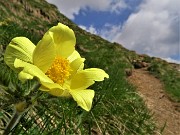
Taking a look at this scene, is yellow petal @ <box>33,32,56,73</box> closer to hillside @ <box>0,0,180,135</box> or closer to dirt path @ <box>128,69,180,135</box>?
hillside @ <box>0,0,180,135</box>

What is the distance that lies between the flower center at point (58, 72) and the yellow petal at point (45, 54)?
4 cm

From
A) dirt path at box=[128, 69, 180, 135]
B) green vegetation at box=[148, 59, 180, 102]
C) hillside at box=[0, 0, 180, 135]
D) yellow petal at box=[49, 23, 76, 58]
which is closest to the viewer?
hillside at box=[0, 0, 180, 135]

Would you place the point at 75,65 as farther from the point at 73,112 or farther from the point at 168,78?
the point at 168,78

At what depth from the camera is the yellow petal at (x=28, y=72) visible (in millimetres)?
1516

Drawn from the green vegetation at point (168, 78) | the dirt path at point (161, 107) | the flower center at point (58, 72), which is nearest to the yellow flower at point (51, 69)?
the flower center at point (58, 72)

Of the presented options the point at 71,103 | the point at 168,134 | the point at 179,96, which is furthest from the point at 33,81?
the point at 179,96

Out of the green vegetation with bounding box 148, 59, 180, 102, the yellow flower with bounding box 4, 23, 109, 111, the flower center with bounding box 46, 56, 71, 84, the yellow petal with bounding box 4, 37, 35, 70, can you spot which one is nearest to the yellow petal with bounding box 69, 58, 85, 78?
the yellow flower with bounding box 4, 23, 109, 111

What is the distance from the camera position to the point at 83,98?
1685 millimetres

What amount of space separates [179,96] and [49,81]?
53.1ft

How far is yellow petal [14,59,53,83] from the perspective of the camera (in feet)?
4.97

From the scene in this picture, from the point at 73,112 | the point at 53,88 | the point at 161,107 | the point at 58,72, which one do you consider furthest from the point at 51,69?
the point at 161,107

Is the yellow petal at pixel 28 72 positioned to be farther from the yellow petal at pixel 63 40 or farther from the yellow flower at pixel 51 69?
the yellow petal at pixel 63 40

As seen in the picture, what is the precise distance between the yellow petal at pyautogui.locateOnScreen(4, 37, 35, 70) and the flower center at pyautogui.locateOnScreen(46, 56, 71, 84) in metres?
0.11

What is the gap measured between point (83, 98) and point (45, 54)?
26cm
